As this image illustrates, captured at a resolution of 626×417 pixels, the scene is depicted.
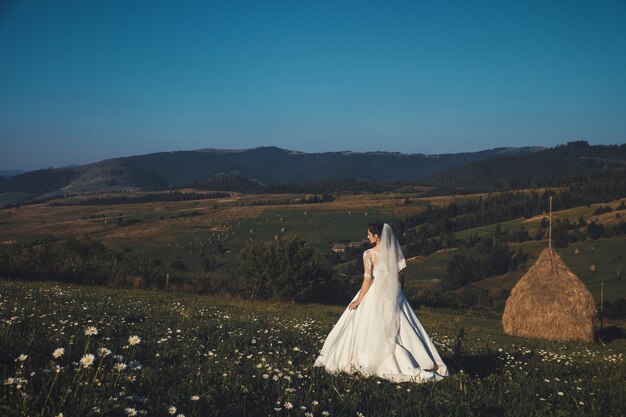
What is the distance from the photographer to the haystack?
73.7 feet

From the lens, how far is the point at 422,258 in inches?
3903

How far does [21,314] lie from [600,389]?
30.2 feet

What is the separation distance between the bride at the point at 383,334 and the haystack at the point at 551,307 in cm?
1674

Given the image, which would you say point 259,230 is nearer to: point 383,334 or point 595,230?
point 595,230

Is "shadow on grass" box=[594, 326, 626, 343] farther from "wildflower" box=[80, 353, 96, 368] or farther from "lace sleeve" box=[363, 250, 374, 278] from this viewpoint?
"wildflower" box=[80, 353, 96, 368]

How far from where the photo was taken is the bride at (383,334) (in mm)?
8094

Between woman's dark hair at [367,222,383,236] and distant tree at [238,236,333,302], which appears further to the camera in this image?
distant tree at [238,236,333,302]

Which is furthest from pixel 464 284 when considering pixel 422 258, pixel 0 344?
pixel 0 344

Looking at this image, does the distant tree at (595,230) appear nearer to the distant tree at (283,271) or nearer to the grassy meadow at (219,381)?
the distant tree at (283,271)

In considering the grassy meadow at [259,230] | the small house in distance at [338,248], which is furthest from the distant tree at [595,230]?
the small house in distance at [338,248]

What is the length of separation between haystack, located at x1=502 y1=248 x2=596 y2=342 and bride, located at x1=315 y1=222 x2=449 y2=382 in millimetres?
16743

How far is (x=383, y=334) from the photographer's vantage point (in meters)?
8.33

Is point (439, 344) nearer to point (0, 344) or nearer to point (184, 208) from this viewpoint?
point (0, 344)

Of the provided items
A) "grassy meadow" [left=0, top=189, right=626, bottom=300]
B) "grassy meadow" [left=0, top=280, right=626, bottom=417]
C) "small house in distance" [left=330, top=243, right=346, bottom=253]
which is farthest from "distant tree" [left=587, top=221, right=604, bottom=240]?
"grassy meadow" [left=0, top=280, right=626, bottom=417]
